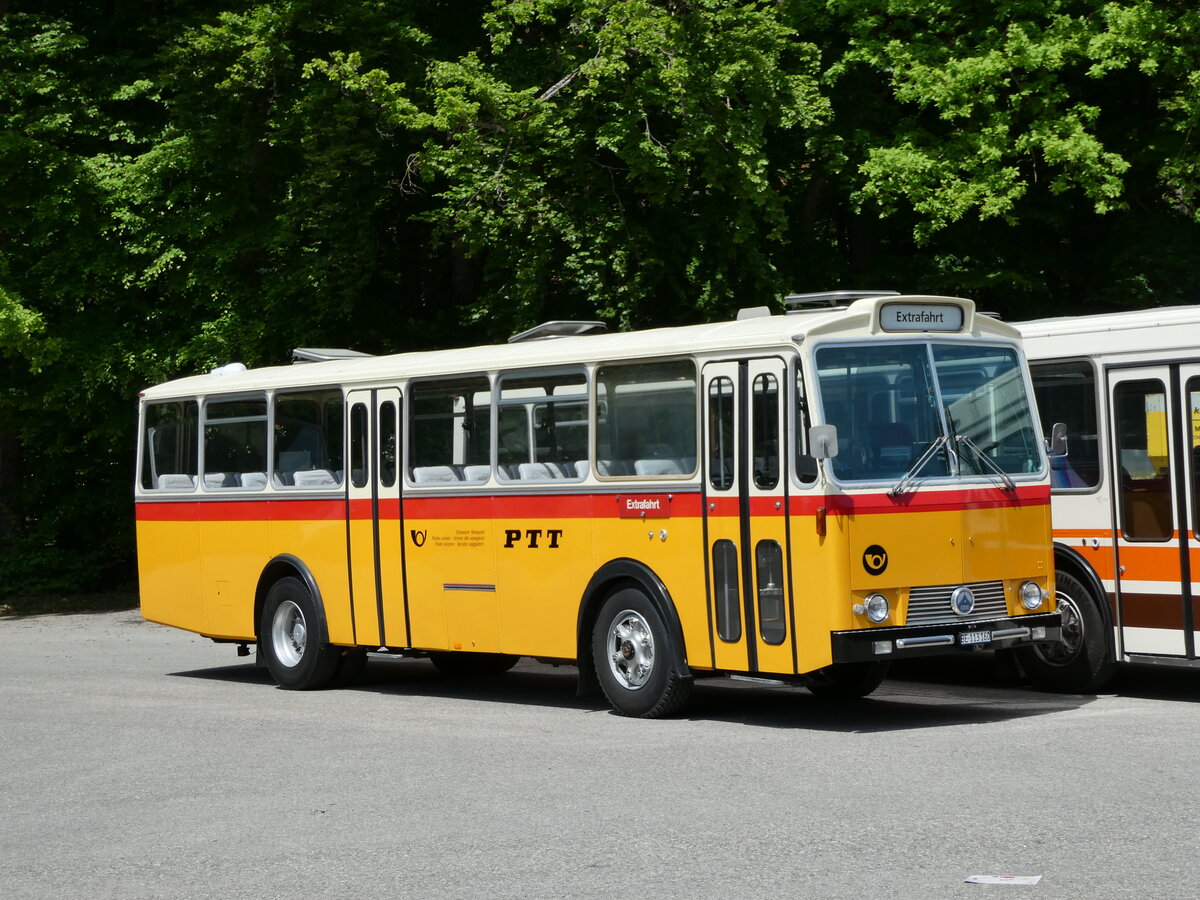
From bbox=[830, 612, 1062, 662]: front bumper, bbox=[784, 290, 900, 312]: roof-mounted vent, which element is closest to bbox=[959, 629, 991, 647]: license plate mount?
bbox=[830, 612, 1062, 662]: front bumper

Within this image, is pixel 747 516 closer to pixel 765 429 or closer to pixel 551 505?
pixel 765 429

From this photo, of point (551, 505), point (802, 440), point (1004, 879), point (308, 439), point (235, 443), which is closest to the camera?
point (1004, 879)

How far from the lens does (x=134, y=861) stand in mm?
8250

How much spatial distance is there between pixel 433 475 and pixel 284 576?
2349mm

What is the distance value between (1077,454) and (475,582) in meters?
4.90

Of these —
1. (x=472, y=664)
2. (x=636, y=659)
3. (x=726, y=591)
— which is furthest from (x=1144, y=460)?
(x=472, y=664)

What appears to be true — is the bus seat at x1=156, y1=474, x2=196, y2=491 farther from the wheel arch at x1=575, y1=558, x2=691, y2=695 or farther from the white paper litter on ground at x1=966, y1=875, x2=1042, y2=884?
the white paper litter on ground at x1=966, y1=875, x2=1042, y2=884

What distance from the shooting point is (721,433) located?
1234cm

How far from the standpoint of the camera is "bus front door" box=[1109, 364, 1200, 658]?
42.6ft

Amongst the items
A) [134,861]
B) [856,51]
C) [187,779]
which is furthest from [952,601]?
[856,51]

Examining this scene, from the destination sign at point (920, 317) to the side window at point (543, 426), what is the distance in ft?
8.10

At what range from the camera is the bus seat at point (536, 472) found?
543 inches

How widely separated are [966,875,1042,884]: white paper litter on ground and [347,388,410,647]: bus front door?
8430mm

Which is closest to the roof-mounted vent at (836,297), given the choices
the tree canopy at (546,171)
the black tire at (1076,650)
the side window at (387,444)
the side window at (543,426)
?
the side window at (543,426)
